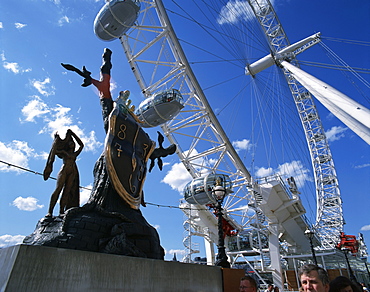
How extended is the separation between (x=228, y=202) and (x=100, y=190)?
2081 centimetres

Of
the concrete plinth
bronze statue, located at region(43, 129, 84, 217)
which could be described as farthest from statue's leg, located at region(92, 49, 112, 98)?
the concrete plinth

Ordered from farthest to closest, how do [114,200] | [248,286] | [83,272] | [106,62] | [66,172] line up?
[106,62] < [66,172] < [114,200] < [83,272] < [248,286]

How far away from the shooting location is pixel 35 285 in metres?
2.80

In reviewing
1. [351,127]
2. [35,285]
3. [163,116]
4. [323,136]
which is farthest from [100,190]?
[323,136]

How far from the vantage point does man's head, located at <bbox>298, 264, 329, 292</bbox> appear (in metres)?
2.24

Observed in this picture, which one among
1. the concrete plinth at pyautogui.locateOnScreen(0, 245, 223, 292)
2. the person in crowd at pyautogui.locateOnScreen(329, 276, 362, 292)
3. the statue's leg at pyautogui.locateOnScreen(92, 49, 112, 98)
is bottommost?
the person in crowd at pyautogui.locateOnScreen(329, 276, 362, 292)

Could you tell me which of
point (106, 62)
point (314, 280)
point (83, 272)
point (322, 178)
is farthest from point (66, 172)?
point (322, 178)

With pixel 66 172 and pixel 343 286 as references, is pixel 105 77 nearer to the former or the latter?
pixel 66 172

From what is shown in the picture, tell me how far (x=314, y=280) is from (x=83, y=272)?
2.62 metres

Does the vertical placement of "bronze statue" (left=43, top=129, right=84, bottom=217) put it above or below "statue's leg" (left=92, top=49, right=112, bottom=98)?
below

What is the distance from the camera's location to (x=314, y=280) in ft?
7.41

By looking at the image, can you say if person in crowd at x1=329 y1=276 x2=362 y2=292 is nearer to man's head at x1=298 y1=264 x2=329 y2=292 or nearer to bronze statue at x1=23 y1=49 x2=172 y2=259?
man's head at x1=298 y1=264 x2=329 y2=292

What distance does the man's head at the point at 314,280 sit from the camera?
88.3 inches

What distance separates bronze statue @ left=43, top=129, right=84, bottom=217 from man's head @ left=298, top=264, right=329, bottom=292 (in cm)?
466
